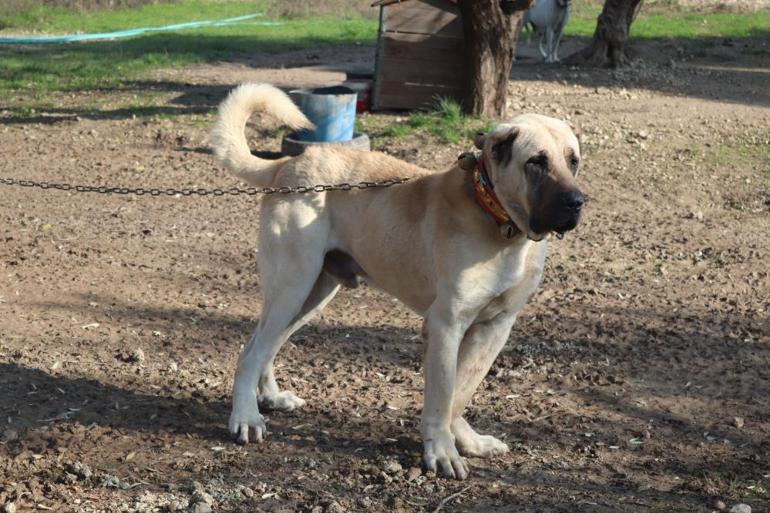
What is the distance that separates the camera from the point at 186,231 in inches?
329

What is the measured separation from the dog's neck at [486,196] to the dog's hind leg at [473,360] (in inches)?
18.0

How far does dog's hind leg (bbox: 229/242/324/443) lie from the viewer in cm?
477

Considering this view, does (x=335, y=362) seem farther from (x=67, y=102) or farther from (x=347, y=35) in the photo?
(x=347, y=35)

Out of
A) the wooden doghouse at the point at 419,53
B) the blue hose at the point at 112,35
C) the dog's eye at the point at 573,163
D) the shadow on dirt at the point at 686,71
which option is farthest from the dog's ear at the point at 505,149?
the blue hose at the point at 112,35

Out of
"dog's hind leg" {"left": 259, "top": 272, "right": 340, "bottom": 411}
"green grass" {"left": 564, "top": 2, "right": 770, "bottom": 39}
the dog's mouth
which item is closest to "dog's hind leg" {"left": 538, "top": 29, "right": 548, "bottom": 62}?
"green grass" {"left": 564, "top": 2, "right": 770, "bottom": 39}

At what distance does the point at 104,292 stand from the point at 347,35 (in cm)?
1657

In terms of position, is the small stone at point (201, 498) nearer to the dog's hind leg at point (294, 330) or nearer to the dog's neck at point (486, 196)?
the dog's hind leg at point (294, 330)

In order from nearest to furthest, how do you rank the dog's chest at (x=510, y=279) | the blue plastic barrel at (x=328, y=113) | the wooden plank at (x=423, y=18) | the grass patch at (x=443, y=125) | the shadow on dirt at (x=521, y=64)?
the dog's chest at (x=510, y=279)
the blue plastic barrel at (x=328, y=113)
the grass patch at (x=443, y=125)
the wooden plank at (x=423, y=18)
the shadow on dirt at (x=521, y=64)

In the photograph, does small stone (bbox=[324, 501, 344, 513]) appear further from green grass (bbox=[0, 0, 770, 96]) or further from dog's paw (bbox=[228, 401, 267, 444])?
green grass (bbox=[0, 0, 770, 96])

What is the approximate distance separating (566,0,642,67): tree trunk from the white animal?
8.69ft

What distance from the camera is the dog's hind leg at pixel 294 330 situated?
16.7 feet

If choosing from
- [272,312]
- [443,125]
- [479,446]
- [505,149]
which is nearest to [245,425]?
[272,312]

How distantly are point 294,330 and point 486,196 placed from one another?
4.36ft

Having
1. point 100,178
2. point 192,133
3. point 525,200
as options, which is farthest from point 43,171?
point 525,200
